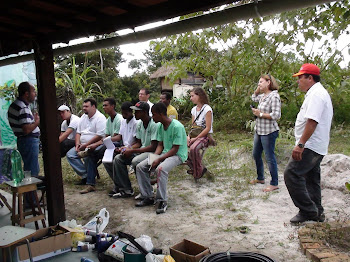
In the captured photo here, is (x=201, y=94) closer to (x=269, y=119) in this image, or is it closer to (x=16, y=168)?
(x=269, y=119)

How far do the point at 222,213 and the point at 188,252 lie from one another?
136cm

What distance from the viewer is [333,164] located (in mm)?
5715

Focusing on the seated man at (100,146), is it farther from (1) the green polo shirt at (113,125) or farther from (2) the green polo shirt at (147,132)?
(2) the green polo shirt at (147,132)

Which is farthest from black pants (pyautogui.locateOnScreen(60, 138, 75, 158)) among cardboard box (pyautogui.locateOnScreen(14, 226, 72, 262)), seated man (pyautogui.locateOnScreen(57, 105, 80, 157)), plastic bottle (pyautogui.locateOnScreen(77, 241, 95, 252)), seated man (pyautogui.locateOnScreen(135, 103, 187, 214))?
plastic bottle (pyautogui.locateOnScreen(77, 241, 95, 252))

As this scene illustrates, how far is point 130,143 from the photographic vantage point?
5.76 meters

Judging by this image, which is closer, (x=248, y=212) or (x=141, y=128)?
(x=248, y=212)

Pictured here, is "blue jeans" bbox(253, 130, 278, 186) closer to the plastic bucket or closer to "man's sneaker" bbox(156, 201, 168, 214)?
"man's sneaker" bbox(156, 201, 168, 214)

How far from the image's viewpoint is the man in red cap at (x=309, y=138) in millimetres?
3641

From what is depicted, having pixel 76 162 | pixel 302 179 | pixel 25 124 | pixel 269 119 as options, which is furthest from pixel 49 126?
pixel 269 119

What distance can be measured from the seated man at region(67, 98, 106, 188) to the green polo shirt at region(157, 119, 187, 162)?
1580mm

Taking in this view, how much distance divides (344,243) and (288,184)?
79 centimetres

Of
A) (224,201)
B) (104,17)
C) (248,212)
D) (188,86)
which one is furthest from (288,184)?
(188,86)

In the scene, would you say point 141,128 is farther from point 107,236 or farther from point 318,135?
point 318,135

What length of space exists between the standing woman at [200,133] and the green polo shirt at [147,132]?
822 mm
